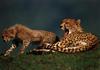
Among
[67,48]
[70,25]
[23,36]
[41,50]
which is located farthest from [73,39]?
[23,36]

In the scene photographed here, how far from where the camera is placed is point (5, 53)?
16578mm

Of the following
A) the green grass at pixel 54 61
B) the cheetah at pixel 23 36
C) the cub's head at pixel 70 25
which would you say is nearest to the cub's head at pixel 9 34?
the cheetah at pixel 23 36

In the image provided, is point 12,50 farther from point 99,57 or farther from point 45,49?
point 99,57

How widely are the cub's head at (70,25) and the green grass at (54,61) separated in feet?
7.49

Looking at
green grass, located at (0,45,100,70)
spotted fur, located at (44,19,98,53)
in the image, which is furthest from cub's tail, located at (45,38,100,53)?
green grass, located at (0,45,100,70)

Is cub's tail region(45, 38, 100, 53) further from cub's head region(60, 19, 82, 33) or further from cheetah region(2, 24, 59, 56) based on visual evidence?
cub's head region(60, 19, 82, 33)

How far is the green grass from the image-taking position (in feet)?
44.1

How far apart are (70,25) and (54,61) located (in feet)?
11.8

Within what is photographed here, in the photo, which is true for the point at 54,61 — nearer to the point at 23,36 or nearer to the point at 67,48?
the point at 67,48

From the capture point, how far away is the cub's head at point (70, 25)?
56.4ft

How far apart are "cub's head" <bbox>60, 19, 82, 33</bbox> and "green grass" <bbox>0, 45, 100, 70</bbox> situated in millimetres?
2284

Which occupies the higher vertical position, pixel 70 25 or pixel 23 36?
pixel 70 25

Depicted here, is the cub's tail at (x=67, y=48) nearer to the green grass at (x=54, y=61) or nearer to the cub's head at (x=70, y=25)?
the green grass at (x=54, y=61)

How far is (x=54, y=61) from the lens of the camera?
45.8 feet
